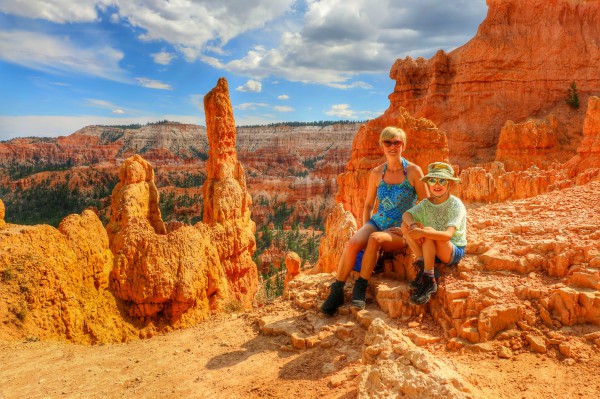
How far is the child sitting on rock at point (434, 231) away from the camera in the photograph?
3865 millimetres

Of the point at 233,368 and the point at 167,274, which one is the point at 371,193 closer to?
the point at 233,368

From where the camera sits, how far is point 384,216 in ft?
15.3

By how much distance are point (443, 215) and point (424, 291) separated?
0.83 meters

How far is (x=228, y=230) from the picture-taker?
55.0 ft

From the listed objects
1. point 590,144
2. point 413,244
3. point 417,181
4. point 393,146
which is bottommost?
point 413,244

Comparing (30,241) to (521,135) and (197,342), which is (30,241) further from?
(521,135)

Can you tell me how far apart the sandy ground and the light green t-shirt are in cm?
124

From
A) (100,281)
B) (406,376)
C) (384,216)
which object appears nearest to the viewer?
(406,376)

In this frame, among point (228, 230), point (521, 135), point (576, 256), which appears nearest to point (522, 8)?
point (521, 135)

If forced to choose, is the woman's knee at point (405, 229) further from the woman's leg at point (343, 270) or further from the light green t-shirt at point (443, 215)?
the woman's leg at point (343, 270)

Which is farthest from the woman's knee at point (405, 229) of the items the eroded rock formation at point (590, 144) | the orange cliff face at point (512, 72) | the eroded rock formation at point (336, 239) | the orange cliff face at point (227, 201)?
the orange cliff face at point (512, 72)

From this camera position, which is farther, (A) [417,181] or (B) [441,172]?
(A) [417,181]

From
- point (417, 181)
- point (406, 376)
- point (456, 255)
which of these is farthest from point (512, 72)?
point (406, 376)

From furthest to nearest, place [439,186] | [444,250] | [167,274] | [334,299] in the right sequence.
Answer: [167,274] < [334,299] < [439,186] < [444,250]
